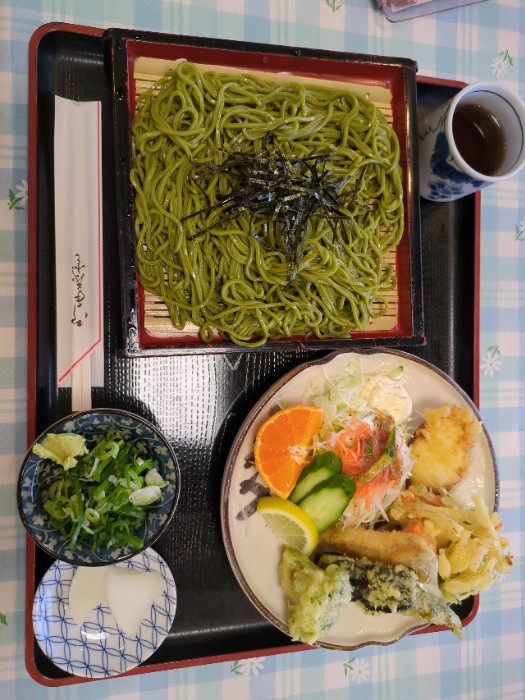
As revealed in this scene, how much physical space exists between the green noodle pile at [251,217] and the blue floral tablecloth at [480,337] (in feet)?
1.20

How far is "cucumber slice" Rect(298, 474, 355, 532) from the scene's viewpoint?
5.97ft

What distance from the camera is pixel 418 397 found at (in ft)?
6.66

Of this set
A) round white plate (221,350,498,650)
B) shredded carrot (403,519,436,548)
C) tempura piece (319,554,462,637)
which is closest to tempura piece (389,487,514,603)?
shredded carrot (403,519,436,548)

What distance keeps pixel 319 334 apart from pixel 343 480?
51cm

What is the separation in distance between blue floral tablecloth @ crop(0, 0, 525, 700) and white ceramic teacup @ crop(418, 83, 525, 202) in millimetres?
329

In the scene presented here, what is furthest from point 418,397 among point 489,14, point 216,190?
point 489,14

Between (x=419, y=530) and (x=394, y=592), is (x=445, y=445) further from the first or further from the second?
(x=394, y=592)

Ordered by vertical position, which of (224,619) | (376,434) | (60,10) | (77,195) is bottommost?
(224,619)

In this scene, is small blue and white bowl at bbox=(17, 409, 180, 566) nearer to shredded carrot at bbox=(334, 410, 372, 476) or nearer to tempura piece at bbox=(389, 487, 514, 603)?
shredded carrot at bbox=(334, 410, 372, 476)

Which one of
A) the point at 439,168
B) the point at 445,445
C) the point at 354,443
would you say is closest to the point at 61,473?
the point at 354,443

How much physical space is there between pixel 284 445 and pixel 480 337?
39.2 inches

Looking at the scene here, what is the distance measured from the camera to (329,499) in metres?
1.83

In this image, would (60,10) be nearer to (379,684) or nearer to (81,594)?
(81,594)

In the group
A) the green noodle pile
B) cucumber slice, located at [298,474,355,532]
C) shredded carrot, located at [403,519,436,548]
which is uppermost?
the green noodle pile
